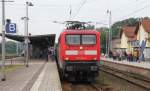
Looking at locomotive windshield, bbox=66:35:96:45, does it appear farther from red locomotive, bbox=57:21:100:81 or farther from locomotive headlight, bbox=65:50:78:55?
locomotive headlight, bbox=65:50:78:55

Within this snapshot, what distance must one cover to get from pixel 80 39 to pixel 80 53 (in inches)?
36.3

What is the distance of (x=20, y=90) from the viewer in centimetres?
1628

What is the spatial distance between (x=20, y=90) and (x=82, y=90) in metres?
5.66

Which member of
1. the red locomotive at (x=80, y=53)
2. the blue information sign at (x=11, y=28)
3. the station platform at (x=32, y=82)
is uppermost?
the blue information sign at (x=11, y=28)

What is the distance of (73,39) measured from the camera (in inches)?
949

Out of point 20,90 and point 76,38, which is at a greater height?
point 76,38

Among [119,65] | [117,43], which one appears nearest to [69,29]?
[119,65]

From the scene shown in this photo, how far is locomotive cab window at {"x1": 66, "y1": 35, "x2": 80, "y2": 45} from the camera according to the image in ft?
78.8

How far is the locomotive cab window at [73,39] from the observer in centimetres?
2402

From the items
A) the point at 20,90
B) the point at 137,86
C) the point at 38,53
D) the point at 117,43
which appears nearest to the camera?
the point at 20,90

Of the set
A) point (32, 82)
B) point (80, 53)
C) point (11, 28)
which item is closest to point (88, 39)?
point (80, 53)

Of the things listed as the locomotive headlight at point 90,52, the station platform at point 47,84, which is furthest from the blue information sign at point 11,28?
the locomotive headlight at point 90,52

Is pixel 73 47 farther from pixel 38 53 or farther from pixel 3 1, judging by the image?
pixel 38 53

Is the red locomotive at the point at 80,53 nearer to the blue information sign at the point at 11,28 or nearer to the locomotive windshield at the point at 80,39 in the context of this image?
the locomotive windshield at the point at 80,39
